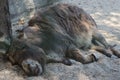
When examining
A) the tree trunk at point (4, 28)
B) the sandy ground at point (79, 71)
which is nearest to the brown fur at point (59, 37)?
the sandy ground at point (79, 71)

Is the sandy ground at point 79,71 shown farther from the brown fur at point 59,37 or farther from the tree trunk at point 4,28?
the tree trunk at point 4,28

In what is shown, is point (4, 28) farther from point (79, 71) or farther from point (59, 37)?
point (79, 71)

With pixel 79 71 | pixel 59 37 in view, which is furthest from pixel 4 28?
pixel 79 71

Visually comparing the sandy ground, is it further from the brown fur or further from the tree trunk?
the tree trunk

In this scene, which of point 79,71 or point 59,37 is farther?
point 59,37

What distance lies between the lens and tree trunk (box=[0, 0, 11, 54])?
191 inches

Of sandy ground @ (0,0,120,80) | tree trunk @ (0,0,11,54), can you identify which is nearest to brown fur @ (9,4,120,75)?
sandy ground @ (0,0,120,80)

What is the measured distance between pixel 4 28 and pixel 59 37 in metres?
0.93

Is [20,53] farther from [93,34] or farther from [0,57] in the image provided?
[93,34]

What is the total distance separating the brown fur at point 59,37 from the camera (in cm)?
477

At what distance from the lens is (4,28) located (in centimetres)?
498

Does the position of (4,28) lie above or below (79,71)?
above

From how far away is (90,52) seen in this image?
5.83 metres

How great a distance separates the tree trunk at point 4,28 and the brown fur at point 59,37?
0.28 m
